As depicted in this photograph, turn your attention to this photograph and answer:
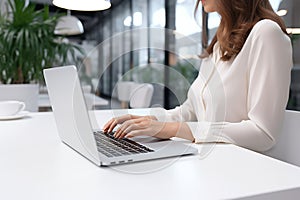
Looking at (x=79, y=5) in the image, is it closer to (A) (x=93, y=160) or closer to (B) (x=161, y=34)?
(B) (x=161, y=34)

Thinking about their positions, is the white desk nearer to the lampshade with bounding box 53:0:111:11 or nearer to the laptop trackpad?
the laptop trackpad

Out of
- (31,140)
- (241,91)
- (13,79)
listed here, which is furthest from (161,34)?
(13,79)

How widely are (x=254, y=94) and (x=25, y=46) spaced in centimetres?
202

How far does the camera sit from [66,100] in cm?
65

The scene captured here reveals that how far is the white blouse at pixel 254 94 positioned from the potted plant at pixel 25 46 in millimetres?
1838

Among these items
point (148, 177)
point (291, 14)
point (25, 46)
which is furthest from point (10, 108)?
point (291, 14)

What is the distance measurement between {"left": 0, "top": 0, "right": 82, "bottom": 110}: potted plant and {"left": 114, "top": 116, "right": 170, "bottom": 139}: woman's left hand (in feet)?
5.96

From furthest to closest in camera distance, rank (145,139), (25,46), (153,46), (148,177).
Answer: (25,46), (153,46), (145,139), (148,177)

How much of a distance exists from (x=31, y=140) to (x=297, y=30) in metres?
2.02

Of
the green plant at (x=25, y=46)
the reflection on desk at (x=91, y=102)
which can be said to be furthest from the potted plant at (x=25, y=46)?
the reflection on desk at (x=91, y=102)

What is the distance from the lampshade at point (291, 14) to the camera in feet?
7.09

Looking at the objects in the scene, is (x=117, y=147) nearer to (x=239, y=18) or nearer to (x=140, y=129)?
(x=140, y=129)

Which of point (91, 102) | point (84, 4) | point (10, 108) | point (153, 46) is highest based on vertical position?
point (84, 4)

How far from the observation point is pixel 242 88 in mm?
979
